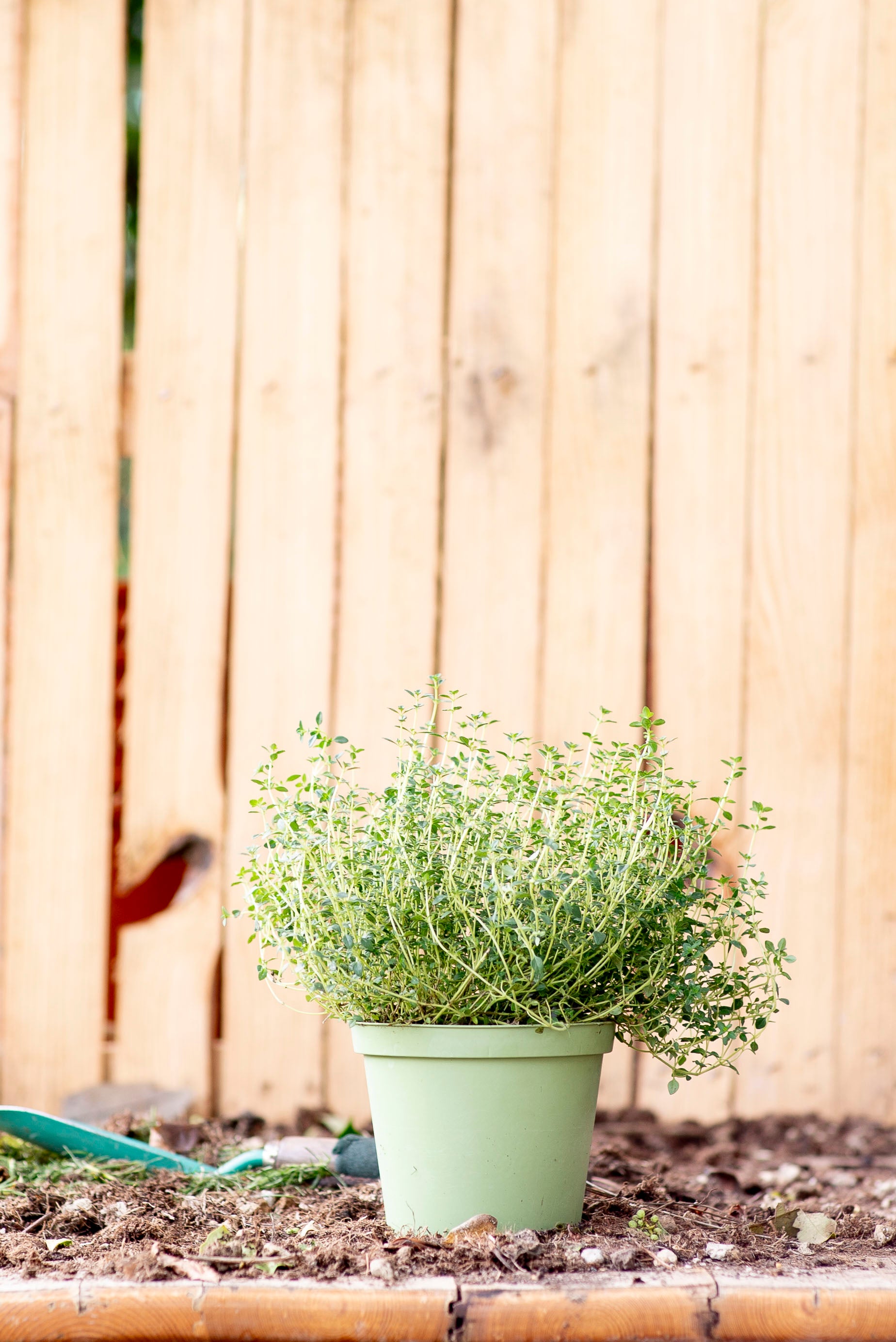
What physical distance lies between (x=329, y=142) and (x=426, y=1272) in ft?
6.11

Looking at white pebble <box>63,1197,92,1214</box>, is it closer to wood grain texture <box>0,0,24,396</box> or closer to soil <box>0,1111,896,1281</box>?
soil <box>0,1111,896,1281</box>

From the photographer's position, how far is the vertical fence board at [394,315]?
2.23m

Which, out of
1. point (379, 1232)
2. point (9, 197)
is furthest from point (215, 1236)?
point (9, 197)

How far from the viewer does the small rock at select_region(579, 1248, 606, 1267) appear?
3.70 ft

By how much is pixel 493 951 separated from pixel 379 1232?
0.96 ft

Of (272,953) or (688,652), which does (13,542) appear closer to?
(272,953)

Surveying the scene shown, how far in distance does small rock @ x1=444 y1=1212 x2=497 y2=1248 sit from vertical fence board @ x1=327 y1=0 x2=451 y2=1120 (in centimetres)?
119

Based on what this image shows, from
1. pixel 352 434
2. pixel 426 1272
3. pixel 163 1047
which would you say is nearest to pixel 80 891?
pixel 163 1047

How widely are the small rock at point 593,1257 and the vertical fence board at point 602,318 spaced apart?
1183 millimetres

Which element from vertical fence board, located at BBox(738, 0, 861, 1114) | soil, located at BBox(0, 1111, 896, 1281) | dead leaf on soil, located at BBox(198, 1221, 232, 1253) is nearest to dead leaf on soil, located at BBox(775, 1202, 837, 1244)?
soil, located at BBox(0, 1111, 896, 1281)

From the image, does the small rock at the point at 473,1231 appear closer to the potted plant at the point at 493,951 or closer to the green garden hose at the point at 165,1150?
the potted plant at the point at 493,951

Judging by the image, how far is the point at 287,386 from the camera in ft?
7.40

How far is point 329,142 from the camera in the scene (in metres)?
2.26

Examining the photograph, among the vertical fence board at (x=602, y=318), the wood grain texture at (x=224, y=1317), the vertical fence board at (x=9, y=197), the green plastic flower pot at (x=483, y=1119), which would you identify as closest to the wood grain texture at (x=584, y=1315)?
the wood grain texture at (x=224, y=1317)
